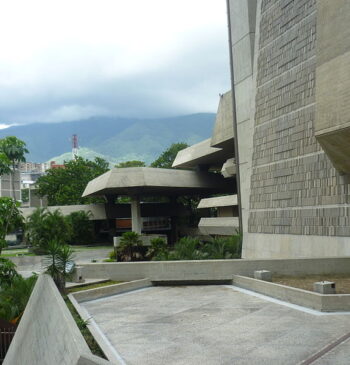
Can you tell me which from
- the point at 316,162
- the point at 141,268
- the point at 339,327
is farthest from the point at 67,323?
the point at 316,162

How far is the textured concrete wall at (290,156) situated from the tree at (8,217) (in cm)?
1258

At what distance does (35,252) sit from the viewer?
47688 mm

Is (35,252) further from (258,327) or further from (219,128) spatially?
(258,327)

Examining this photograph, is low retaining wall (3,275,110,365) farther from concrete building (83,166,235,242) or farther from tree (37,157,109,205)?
tree (37,157,109,205)

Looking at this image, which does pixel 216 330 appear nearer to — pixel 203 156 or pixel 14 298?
pixel 14 298

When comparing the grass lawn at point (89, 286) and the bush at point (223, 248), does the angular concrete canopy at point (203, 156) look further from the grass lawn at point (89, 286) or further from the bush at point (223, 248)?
the grass lawn at point (89, 286)

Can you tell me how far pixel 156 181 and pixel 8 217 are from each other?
35101mm

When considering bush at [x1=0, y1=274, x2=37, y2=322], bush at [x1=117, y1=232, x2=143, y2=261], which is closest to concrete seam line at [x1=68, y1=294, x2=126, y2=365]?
bush at [x1=0, y1=274, x2=37, y2=322]

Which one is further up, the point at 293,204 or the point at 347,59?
the point at 347,59

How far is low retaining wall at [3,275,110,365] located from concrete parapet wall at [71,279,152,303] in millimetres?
4109

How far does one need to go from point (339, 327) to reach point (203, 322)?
3.52m

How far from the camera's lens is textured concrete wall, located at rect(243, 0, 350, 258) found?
19031mm

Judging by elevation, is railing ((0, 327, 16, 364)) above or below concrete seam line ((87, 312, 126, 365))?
below

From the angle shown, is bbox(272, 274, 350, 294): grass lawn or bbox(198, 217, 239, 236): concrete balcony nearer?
bbox(272, 274, 350, 294): grass lawn
